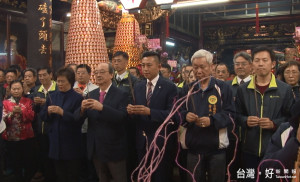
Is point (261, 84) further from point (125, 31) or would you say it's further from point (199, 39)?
point (199, 39)

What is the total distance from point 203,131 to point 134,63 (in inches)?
133

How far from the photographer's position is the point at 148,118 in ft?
8.27

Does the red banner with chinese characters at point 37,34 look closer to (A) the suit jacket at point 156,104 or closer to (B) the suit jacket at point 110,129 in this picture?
(B) the suit jacket at point 110,129

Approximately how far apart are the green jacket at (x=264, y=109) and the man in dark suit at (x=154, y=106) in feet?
2.06

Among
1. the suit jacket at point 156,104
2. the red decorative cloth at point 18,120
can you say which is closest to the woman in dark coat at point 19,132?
the red decorative cloth at point 18,120

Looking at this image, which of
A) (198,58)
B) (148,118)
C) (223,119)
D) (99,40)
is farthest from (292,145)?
(99,40)

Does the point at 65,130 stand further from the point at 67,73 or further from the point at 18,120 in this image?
the point at 18,120

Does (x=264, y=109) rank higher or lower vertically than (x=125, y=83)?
lower

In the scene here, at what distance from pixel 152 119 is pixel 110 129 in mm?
399

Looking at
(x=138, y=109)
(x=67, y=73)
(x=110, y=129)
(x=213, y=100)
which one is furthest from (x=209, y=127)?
(x=67, y=73)

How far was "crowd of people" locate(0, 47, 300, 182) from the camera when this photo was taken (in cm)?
227

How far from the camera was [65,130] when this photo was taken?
2.77 meters

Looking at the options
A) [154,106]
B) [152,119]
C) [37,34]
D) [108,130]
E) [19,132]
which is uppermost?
[37,34]

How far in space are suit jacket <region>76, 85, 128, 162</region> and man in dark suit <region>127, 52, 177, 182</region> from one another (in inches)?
5.7
